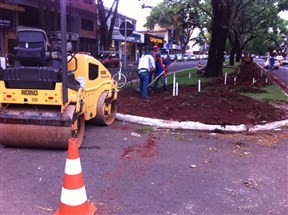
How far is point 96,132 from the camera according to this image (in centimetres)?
761

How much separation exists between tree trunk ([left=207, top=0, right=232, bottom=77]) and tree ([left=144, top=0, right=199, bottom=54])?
1651 centimetres

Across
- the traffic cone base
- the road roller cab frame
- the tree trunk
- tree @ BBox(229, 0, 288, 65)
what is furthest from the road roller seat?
tree @ BBox(229, 0, 288, 65)

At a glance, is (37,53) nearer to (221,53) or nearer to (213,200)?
(213,200)

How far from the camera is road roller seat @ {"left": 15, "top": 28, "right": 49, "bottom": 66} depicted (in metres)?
6.11

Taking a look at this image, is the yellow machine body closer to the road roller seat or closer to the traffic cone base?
the road roller seat

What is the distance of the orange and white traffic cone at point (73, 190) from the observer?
3701mm

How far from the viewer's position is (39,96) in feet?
19.4

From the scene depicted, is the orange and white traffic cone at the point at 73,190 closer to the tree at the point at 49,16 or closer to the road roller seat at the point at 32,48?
the road roller seat at the point at 32,48

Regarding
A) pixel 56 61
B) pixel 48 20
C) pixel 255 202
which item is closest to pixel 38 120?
pixel 56 61

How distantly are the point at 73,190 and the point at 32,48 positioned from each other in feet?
10.8

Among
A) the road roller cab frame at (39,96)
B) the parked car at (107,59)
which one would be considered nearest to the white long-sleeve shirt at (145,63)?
the road roller cab frame at (39,96)

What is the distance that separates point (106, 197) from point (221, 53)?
672 inches

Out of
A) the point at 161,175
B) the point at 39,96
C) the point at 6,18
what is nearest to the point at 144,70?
the point at 39,96

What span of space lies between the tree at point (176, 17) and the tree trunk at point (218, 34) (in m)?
16.5
